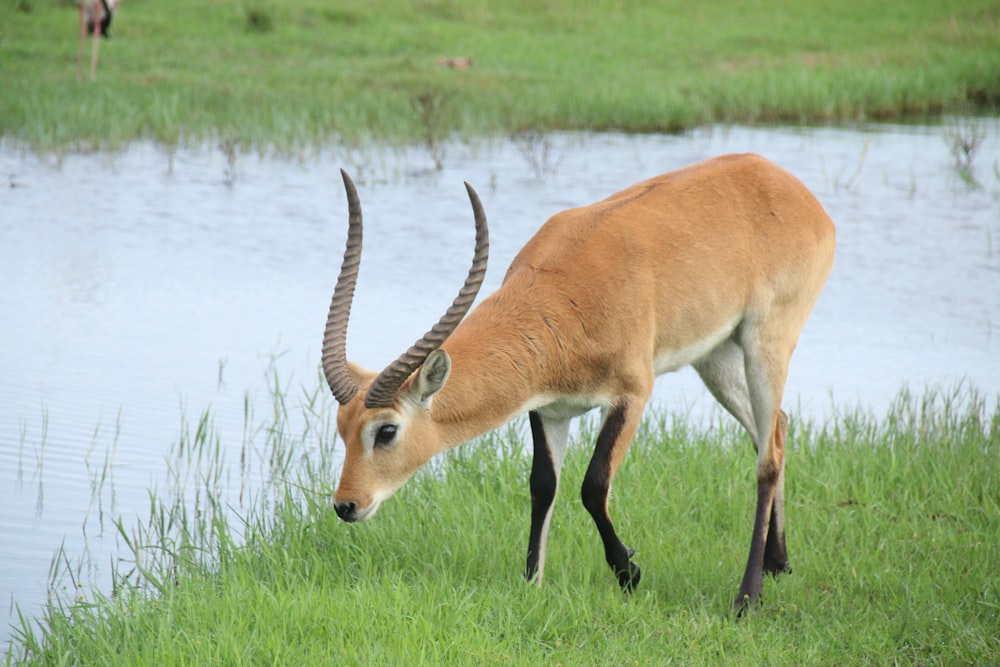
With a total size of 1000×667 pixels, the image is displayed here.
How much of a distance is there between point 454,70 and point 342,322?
1532cm

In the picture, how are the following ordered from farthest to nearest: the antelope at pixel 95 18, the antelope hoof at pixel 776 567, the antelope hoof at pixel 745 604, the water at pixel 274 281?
1. the antelope at pixel 95 18
2. the water at pixel 274 281
3. the antelope hoof at pixel 776 567
4. the antelope hoof at pixel 745 604

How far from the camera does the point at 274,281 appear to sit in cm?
938

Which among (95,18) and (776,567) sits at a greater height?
(95,18)

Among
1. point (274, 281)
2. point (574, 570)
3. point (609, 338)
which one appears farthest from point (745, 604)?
point (274, 281)

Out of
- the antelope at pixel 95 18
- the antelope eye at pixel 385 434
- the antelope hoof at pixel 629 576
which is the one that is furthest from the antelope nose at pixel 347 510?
the antelope at pixel 95 18

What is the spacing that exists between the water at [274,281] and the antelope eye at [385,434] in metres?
1.51

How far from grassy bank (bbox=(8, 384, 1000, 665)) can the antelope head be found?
428 millimetres

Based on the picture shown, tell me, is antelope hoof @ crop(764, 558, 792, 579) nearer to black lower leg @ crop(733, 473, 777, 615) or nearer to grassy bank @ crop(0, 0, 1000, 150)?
black lower leg @ crop(733, 473, 777, 615)

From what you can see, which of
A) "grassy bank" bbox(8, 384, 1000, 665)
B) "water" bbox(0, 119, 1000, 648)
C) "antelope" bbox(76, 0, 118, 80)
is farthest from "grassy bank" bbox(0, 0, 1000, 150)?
"grassy bank" bbox(8, 384, 1000, 665)

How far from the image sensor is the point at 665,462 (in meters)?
5.82

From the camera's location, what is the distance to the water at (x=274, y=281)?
20.6 ft

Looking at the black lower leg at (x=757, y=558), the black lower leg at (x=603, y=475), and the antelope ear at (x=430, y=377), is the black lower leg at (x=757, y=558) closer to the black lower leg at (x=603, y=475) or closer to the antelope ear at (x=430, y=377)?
Result: the black lower leg at (x=603, y=475)

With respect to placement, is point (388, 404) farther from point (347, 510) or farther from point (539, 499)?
point (539, 499)

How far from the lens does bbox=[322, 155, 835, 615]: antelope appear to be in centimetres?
405
